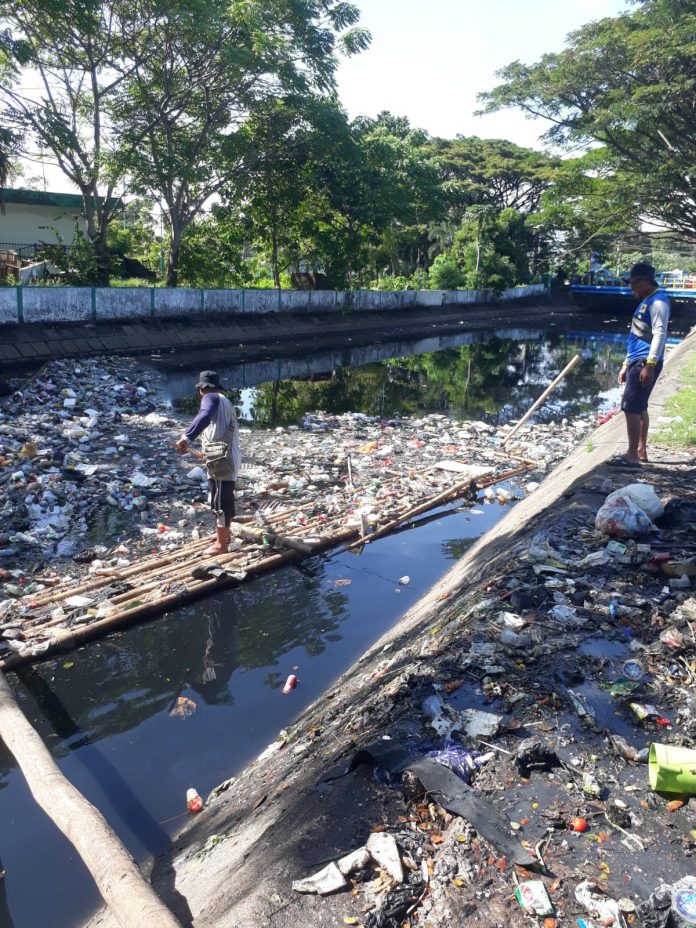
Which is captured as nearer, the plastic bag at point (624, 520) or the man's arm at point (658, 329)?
the plastic bag at point (624, 520)

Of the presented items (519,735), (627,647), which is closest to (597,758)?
(519,735)

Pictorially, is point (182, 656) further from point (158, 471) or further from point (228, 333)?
point (228, 333)

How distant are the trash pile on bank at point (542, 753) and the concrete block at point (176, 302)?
17.5 m

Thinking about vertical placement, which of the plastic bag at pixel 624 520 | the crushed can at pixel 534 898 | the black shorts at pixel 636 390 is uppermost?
the black shorts at pixel 636 390

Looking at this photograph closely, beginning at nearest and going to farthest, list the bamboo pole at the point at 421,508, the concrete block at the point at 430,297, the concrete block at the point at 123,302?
1. the bamboo pole at the point at 421,508
2. the concrete block at the point at 123,302
3. the concrete block at the point at 430,297

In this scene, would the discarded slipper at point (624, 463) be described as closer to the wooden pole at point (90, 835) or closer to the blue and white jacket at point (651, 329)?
the blue and white jacket at point (651, 329)

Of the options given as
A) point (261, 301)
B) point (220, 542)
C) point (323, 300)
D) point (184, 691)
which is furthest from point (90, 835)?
point (323, 300)

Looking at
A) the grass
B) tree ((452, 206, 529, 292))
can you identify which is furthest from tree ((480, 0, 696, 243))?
tree ((452, 206, 529, 292))

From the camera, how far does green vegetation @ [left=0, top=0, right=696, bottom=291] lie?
13367 mm

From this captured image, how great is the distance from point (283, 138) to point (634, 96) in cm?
1210

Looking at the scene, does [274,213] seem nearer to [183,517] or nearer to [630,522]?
[183,517]

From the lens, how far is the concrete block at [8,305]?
50.0ft

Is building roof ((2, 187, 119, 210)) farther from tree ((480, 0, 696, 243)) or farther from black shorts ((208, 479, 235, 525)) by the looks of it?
black shorts ((208, 479, 235, 525))

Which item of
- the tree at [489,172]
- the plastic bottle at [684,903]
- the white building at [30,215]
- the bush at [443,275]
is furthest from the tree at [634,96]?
the tree at [489,172]
